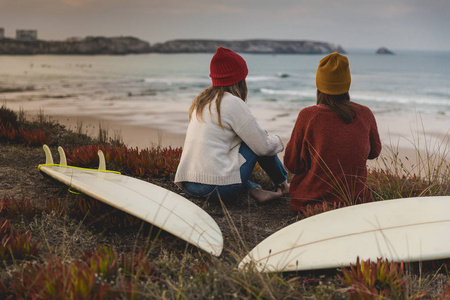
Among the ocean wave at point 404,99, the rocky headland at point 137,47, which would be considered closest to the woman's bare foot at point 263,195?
the ocean wave at point 404,99

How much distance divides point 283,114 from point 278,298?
46.7ft

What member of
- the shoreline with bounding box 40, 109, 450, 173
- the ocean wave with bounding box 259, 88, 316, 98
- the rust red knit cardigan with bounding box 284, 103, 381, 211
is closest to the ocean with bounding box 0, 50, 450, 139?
the ocean wave with bounding box 259, 88, 316, 98

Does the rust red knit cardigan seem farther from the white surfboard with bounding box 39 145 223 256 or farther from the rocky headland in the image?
the rocky headland

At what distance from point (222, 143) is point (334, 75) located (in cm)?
120

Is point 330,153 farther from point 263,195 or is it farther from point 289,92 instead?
point 289,92

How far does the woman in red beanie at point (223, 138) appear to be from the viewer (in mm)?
3957

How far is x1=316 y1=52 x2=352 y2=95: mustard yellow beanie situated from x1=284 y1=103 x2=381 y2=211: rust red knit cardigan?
0.59 feet

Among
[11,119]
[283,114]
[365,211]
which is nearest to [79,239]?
[365,211]

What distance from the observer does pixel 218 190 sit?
13.6 feet

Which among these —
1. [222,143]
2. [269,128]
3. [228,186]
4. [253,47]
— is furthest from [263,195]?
[253,47]

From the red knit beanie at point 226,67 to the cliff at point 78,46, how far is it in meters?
43.3

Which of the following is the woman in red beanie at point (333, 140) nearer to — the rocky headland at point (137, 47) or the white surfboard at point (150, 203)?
the white surfboard at point (150, 203)

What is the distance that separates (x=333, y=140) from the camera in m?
3.71

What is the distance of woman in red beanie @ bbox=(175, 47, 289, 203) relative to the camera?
3.96 m
